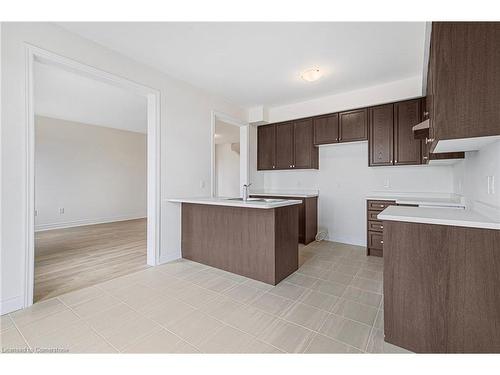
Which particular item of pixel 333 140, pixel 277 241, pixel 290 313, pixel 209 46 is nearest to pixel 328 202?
pixel 333 140

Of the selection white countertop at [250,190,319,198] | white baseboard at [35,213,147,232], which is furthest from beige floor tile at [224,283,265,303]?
white baseboard at [35,213,147,232]

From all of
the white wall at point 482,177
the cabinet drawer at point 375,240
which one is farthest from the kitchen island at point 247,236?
the white wall at point 482,177

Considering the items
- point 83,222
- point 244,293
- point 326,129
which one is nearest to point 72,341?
point 244,293

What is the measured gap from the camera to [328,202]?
4.40 m

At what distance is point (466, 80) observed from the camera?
124 centimetres

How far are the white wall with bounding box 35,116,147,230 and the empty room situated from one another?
19 cm

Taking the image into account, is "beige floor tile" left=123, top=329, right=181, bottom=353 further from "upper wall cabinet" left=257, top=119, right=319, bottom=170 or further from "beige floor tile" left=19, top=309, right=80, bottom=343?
"upper wall cabinet" left=257, top=119, right=319, bottom=170

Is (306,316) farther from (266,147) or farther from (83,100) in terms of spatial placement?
(83,100)

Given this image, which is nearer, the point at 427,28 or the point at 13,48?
the point at 13,48

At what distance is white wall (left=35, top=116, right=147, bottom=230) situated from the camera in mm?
5211

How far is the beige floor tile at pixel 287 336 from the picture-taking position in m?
1.48

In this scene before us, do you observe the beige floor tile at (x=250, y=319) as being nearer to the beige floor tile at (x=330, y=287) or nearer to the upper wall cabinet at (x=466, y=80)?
the beige floor tile at (x=330, y=287)
